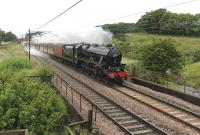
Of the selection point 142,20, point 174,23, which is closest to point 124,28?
point 142,20

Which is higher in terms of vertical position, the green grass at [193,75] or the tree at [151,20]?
the tree at [151,20]

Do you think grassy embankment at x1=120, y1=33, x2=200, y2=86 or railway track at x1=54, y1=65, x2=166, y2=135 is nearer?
railway track at x1=54, y1=65, x2=166, y2=135

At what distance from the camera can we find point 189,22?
103m

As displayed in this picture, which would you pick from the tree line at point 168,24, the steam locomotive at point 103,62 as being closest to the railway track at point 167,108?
the steam locomotive at point 103,62

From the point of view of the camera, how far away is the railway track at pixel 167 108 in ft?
52.9

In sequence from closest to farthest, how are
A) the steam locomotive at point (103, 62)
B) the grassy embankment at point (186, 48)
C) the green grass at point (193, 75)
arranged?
the steam locomotive at point (103, 62) < the green grass at point (193, 75) < the grassy embankment at point (186, 48)

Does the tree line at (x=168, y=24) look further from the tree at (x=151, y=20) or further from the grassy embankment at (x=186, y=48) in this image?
the grassy embankment at (x=186, y=48)

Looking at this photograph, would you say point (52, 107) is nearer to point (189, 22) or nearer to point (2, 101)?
point (2, 101)

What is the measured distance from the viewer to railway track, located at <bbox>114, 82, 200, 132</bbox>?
16134mm

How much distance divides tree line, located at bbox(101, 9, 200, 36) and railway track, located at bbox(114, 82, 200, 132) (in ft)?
233

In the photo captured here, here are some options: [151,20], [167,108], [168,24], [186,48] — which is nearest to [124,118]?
[167,108]

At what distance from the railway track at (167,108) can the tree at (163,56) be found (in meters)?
6.26

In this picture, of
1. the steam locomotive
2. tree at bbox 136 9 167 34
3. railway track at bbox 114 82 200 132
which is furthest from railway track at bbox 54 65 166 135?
tree at bbox 136 9 167 34

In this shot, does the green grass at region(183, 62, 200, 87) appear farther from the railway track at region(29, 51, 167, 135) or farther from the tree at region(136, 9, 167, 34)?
the tree at region(136, 9, 167, 34)
